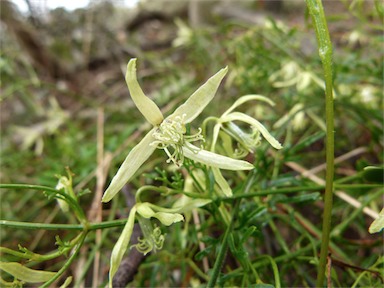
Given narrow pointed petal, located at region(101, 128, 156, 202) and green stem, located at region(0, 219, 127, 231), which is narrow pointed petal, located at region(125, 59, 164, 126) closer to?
narrow pointed petal, located at region(101, 128, 156, 202)

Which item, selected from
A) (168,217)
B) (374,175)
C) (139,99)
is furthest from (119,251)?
(374,175)

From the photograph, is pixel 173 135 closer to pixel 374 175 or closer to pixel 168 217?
pixel 168 217

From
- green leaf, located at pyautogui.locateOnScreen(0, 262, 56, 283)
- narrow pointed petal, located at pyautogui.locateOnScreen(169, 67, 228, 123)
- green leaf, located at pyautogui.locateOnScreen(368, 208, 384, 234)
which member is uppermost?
narrow pointed petal, located at pyautogui.locateOnScreen(169, 67, 228, 123)

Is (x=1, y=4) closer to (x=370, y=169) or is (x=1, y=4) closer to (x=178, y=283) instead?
(x=178, y=283)

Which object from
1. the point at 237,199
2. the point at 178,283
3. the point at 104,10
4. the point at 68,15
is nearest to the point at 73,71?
the point at 68,15

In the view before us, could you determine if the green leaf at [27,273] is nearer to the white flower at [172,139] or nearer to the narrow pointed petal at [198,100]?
the white flower at [172,139]

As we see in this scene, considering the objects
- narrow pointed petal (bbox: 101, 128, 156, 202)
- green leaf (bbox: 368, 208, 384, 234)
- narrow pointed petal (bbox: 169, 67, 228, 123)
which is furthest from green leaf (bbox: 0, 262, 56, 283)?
green leaf (bbox: 368, 208, 384, 234)
